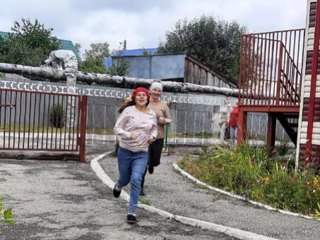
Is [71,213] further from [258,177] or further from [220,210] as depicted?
[258,177]

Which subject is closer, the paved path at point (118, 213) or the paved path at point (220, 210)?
the paved path at point (118, 213)

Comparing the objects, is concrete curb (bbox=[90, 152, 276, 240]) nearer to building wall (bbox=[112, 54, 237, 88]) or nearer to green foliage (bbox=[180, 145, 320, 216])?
green foliage (bbox=[180, 145, 320, 216])

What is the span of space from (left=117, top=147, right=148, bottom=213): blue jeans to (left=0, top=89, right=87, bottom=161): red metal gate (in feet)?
17.3

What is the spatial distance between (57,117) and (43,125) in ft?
1.32

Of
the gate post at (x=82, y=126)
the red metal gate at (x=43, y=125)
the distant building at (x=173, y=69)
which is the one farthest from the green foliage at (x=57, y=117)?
the distant building at (x=173, y=69)

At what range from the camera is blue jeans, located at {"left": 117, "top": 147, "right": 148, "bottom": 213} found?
20.1ft

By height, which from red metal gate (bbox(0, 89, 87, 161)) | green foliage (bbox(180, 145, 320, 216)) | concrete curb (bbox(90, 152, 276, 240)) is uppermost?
red metal gate (bbox(0, 89, 87, 161))

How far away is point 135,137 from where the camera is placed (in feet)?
20.2

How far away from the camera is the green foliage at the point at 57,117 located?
1205cm

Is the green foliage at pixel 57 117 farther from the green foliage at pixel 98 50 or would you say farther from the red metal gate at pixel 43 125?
the green foliage at pixel 98 50

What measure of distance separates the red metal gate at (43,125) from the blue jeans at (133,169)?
5.26m

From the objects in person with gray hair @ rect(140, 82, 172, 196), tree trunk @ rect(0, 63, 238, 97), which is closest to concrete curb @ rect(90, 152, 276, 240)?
person with gray hair @ rect(140, 82, 172, 196)

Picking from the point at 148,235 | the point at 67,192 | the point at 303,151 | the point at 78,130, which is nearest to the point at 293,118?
the point at 303,151

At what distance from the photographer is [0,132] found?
476 inches
